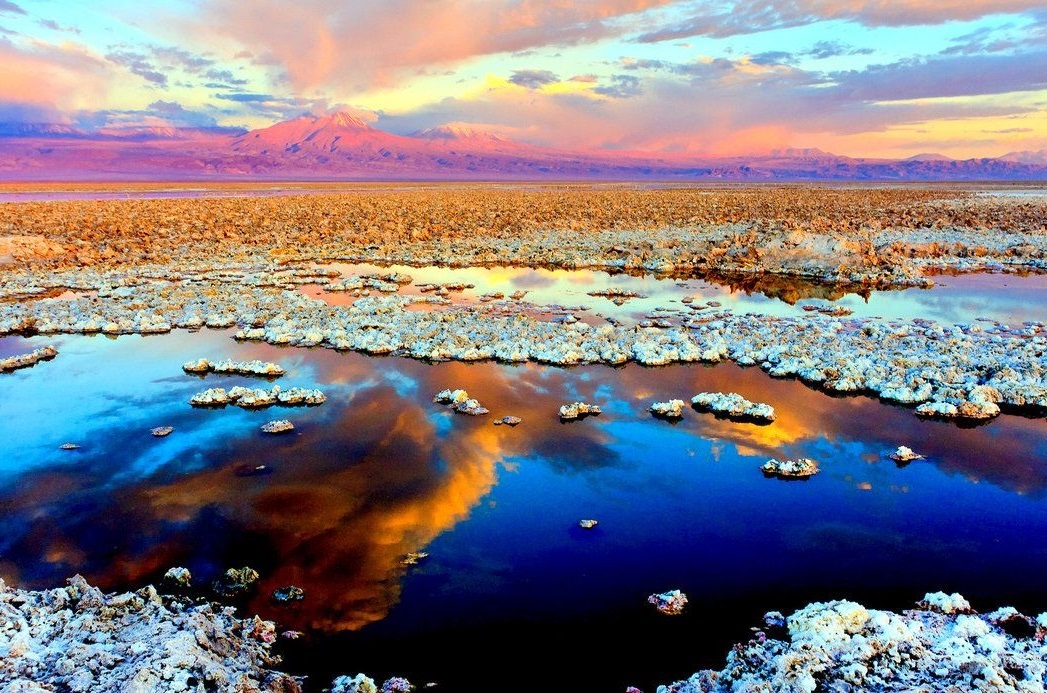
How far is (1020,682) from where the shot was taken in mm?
4285

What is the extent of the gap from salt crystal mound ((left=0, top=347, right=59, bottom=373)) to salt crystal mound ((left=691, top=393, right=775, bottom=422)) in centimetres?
1174

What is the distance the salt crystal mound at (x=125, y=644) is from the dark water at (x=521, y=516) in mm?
351

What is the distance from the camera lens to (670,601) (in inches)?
214

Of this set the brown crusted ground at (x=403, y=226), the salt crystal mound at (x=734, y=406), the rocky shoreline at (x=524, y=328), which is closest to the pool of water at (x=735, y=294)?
the rocky shoreline at (x=524, y=328)

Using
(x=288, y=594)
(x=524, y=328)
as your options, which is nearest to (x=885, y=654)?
(x=288, y=594)

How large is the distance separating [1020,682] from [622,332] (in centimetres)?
940

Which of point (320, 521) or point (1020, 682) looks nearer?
point (1020, 682)

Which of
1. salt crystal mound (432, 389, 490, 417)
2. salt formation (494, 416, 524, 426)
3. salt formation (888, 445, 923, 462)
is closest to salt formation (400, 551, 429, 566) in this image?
salt formation (494, 416, 524, 426)

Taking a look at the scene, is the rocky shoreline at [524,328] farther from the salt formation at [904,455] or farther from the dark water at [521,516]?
the salt formation at [904,455]

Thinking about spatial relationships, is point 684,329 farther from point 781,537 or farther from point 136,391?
point 136,391

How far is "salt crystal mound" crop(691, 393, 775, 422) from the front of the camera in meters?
9.25

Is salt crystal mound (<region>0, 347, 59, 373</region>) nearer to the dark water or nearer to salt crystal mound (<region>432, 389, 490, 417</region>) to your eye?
the dark water

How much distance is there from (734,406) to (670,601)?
4553 millimetres

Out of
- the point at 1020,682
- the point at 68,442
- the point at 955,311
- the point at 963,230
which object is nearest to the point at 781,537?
the point at 1020,682
